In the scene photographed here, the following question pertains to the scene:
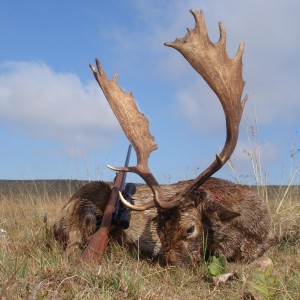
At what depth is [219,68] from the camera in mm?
5973

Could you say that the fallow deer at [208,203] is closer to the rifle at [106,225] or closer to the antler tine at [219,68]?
the antler tine at [219,68]

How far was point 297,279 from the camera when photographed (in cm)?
485

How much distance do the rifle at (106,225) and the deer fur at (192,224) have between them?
351 millimetres

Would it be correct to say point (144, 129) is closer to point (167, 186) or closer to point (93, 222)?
point (167, 186)

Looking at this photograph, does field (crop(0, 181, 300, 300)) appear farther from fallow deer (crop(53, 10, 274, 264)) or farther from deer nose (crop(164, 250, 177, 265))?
fallow deer (crop(53, 10, 274, 264))

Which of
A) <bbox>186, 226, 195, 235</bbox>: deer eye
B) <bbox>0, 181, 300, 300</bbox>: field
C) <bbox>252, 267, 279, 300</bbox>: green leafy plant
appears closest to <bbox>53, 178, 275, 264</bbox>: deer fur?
<bbox>186, 226, 195, 235</bbox>: deer eye

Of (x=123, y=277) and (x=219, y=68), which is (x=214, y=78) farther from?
(x=123, y=277)

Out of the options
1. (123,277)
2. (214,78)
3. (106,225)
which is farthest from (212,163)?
(123,277)

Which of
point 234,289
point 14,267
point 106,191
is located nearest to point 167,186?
point 106,191

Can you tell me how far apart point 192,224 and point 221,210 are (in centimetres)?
35

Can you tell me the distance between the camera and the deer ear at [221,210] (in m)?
5.77

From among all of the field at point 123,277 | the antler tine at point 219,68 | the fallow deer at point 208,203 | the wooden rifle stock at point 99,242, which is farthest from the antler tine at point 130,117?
the field at point 123,277

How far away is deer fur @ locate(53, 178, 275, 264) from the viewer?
5621mm

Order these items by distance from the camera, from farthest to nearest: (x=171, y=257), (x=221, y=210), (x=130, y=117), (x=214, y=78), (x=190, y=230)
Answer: (x=130, y=117)
(x=214, y=78)
(x=221, y=210)
(x=190, y=230)
(x=171, y=257)
